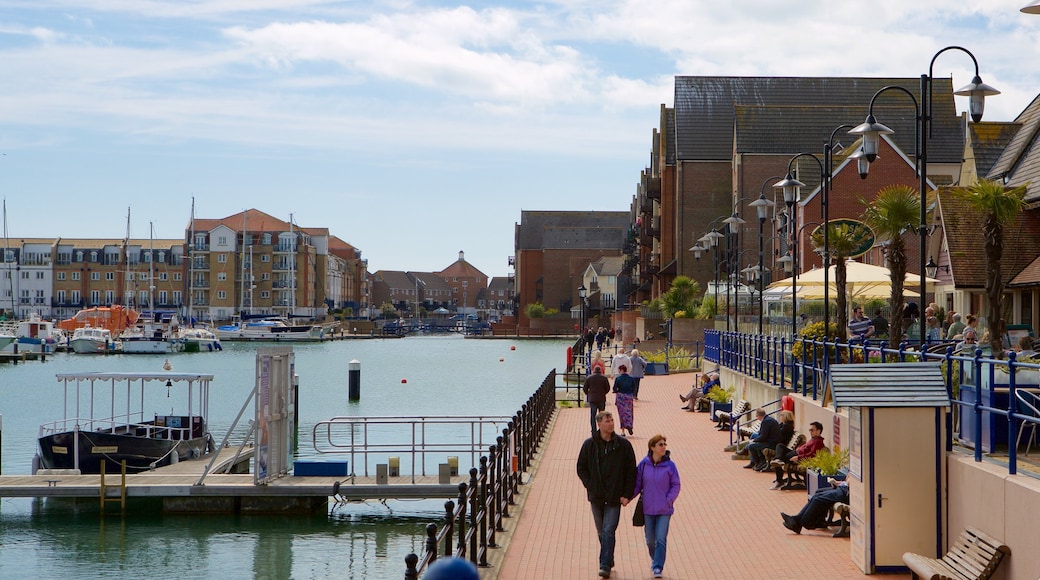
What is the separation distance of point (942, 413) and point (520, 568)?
452 cm

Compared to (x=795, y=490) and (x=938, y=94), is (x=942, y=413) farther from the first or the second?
(x=938, y=94)

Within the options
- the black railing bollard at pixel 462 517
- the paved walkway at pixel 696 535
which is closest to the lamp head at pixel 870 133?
the paved walkway at pixel 696 535

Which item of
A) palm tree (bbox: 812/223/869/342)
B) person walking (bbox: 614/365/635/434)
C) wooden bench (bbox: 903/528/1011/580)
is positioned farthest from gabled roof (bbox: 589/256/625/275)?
wooden bench (bbox: 903/528/1011/580)

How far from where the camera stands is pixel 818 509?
1373 centimetres

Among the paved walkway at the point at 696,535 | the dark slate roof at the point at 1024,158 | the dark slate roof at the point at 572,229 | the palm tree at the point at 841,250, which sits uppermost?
the dark slate roof at the point at 572,229

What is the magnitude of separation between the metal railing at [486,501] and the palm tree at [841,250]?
6.42 metres

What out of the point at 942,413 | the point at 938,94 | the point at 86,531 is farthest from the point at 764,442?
the point at 938,94

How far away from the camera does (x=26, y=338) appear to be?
10488cm

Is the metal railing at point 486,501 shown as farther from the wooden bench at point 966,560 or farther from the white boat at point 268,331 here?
the white boat at point 268,331

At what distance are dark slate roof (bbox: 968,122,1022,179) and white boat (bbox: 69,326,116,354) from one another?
89689 mm

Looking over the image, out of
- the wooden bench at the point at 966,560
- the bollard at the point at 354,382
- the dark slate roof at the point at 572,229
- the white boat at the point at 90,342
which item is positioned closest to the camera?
the wooden bench at the point at 966,560

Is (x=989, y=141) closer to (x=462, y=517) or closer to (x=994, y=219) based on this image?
(x=994, y=219)

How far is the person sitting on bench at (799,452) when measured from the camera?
16.1m

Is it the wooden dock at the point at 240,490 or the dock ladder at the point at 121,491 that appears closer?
the wooden dock at the point at 240,490
